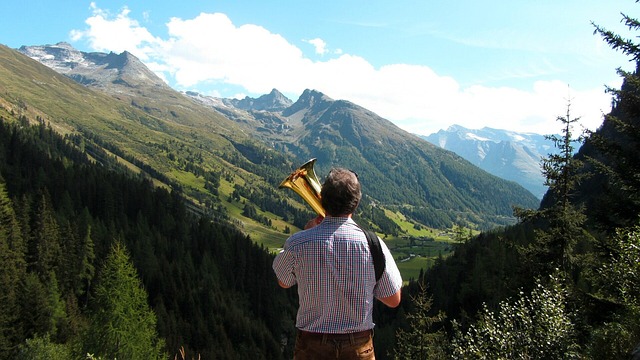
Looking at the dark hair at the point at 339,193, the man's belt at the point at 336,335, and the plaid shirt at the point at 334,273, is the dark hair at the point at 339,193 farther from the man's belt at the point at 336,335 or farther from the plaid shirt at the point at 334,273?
the man's belt at the point at 336,335

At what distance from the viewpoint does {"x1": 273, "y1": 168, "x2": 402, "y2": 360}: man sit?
584 cm

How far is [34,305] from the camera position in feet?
195

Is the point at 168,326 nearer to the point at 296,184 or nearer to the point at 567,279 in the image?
the point at 567,279

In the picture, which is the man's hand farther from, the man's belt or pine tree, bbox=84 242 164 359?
pine tree, bbox=84 242 164 359

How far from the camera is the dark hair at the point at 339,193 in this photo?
582cm

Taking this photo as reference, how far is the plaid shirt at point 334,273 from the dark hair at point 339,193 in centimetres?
14

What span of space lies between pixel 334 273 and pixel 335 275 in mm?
31

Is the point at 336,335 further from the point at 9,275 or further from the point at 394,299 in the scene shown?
the point at 9,275

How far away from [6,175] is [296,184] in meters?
126

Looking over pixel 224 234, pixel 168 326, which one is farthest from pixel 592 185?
pixel 168 326

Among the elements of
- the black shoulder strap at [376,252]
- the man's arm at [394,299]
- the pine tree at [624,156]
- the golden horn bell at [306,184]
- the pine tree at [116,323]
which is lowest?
the pine tree at [116,323]

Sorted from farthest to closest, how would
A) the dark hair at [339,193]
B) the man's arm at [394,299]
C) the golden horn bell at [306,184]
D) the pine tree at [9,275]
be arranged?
the pine tree at [9,275] → the golden horn bell at [306,184] → the man's arm at [394,299] → the dark hair at [339,193]

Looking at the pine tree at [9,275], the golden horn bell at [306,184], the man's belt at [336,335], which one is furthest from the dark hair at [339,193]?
the pine tree at [9,275]

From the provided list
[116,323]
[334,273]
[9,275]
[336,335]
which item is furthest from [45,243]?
[334,273]
